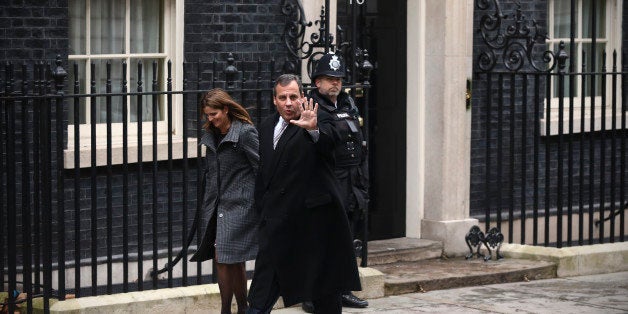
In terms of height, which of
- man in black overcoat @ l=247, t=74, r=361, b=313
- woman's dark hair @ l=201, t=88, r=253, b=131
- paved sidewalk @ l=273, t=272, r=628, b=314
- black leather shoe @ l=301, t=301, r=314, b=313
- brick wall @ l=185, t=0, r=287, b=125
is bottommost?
paved sidewalk @ l=273, t=272, r=628, b=314

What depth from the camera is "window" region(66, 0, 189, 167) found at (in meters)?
10.9

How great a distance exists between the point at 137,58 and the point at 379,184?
2.77 m

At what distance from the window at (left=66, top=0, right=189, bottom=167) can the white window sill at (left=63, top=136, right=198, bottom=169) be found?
35 millimetres

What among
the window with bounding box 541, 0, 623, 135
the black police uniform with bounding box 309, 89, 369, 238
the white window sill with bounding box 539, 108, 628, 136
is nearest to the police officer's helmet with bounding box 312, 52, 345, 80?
the black police uniform with bounding box 309, 89, 369, 238

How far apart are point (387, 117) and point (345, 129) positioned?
4.09m

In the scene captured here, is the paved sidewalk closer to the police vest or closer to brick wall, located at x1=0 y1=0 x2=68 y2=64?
the police vest

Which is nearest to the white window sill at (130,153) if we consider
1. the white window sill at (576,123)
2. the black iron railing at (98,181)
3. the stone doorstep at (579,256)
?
the black iron railing at (98,181)

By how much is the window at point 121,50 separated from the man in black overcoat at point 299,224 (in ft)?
8.36

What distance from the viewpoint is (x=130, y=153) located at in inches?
427

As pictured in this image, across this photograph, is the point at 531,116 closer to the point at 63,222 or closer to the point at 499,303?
the point at 499,303

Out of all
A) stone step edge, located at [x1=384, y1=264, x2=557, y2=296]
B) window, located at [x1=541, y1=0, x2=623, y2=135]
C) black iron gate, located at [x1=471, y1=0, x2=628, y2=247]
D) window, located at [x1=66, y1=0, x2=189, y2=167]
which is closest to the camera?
window, located at [x1=66, y1=0, x2=189, y2=167]

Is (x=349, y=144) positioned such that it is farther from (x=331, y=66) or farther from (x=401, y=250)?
(x=401, y=250)

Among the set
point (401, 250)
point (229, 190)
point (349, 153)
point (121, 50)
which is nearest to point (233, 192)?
point (229, 190)

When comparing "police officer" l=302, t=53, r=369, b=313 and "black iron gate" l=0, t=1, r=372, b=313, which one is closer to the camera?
"police officer" l=302, t=53, r=369, b=313
